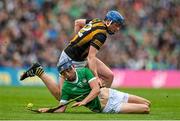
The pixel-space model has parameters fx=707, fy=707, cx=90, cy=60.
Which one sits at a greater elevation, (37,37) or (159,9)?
(159,9)

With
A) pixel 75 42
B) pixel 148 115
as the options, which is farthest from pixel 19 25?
pixel 148 115

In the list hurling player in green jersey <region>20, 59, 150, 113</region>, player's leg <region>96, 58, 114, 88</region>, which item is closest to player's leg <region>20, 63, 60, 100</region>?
hurling player in green jersey <region>20, 59, 150, 113</region>

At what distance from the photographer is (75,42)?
54.3ft

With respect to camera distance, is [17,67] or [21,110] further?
[17,67]

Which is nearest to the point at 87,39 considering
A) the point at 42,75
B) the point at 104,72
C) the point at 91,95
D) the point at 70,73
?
the point at 104,72

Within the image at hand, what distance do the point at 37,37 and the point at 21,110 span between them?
669 inches

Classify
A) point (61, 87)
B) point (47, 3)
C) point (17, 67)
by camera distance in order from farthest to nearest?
point (47, 3) < point (17, 67) < point (61, 87)

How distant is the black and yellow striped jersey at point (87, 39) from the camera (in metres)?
15.7

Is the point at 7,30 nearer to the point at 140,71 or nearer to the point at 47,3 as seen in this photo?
the point at 47,3

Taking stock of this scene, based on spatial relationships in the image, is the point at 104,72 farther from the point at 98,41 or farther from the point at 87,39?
the point at 98,41

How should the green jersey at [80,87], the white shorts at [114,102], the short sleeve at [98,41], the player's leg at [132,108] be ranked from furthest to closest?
the short sleeve at [98,41] < the player's leg at [132,108] < the white shorts at [114,102] < the green jersey at [80,87]

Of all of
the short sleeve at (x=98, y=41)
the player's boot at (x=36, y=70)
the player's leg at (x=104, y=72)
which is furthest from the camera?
the player's leg at (x=104, y=72)

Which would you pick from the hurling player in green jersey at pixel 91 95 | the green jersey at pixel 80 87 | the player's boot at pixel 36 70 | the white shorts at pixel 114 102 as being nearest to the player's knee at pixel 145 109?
the hurling player in green jersey at pixel 91 95

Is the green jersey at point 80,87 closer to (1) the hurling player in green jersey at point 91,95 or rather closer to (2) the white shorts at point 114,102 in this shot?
(1) the hurling player in green jersey at point 91,95
